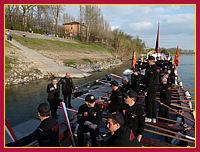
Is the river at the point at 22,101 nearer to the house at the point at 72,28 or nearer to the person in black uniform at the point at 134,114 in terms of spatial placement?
the person in black uniform at the point at 134,114

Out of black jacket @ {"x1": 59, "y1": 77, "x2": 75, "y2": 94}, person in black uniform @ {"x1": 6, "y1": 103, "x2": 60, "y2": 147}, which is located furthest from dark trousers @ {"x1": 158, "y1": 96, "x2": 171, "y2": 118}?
person in black uniform @ {"x1": 6, "y1": 103, "x2": 60, "y2": 147}

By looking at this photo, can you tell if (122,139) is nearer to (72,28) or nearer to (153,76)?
(153,76)

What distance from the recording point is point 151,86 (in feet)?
20.8

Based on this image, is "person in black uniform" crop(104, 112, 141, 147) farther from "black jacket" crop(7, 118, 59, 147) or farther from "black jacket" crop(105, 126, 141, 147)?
"black jacket" crop(7, 118, 59, 147)

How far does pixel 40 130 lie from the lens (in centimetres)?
337

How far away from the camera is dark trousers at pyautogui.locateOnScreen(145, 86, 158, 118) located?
643cm

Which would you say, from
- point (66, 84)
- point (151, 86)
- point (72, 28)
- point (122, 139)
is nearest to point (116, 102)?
point (151, 86)

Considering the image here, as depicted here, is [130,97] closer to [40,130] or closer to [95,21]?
[40,130]

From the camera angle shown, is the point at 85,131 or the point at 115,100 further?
the point at 115,100

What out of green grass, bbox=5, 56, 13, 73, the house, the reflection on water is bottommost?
the reflection on water

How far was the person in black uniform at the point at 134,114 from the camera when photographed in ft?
13.9

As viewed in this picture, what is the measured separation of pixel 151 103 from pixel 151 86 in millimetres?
675

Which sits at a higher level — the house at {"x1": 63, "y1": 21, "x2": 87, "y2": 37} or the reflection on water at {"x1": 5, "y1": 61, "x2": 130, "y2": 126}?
the house at {"x1": 63, "y1": 21, "x2": 87, "y2": 37}

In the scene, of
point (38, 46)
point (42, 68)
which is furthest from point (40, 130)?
point (38, 46)
